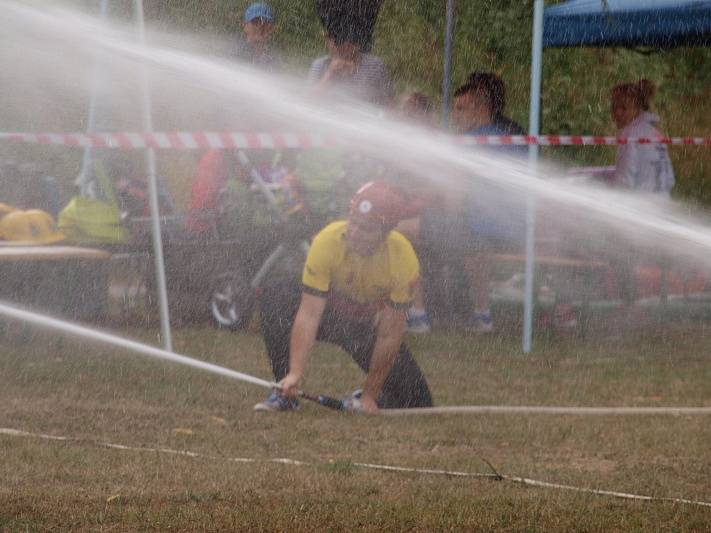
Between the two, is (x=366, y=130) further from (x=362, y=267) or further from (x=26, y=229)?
(x=362, y=267)

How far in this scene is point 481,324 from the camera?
32.2 feet

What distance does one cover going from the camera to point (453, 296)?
1015 centimetres

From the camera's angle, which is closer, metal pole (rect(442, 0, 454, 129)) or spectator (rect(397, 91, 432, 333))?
spectator (rect(397, 91, 432, 333))

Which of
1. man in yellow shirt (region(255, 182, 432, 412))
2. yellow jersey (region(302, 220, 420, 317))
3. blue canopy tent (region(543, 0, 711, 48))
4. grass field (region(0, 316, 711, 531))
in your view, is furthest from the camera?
blue canopy tent (region(543, 0, 711, 48))

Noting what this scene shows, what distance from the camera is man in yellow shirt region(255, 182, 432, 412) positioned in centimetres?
652

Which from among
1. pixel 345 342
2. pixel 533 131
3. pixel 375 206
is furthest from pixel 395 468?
pixel 533 131

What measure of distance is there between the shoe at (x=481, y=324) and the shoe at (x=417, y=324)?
0.29 metres

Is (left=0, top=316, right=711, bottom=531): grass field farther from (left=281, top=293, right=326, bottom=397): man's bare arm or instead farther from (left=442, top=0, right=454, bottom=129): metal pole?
(left=442, top=0, right=454, bottom=129): metal pole

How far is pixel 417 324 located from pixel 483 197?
1.13m

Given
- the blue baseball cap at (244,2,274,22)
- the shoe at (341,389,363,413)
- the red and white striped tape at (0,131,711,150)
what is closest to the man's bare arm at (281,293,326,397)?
the shoe at (341,389,363,413)

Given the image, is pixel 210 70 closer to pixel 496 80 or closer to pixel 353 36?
pixel 353 36

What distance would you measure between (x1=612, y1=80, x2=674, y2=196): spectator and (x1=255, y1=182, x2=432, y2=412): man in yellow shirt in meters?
3.82

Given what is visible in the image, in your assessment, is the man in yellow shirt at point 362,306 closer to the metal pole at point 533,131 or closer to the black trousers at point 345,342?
the black trousers at point 345,342

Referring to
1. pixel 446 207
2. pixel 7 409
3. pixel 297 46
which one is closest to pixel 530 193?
pixel 446 207
